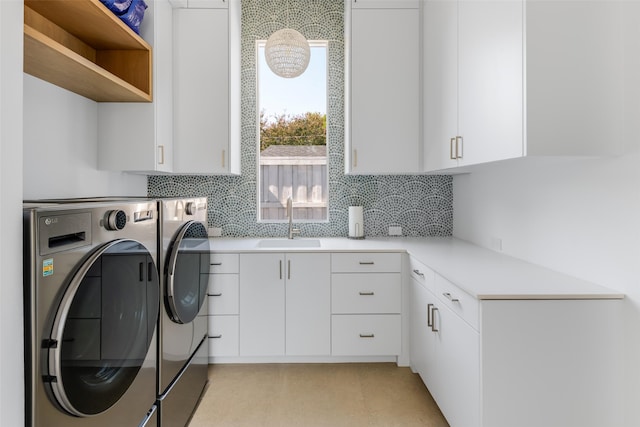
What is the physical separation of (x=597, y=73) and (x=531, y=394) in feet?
3.99

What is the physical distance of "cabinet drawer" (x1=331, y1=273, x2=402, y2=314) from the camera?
8.74ft

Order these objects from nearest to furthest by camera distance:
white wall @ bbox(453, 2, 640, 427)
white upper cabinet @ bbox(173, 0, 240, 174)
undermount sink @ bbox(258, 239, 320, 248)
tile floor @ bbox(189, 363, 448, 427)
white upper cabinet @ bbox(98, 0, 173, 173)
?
white wall @ bbox(453, 2, 640, 427)
tile floor @ bbox(189, 363, 448, 427)
white upper cabinet @ bbox(98, 0, 173, 173)
white upper cabinet @ bbox(173, 0, 240, 174)
undermount sink @ bbox(258, 239, 320, 248)

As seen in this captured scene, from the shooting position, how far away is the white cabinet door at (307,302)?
2648mm

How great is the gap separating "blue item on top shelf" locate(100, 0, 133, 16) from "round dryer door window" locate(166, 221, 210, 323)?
1.14m

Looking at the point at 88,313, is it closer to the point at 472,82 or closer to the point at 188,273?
the point at 188,273

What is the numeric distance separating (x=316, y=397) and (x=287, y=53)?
217 centimetres

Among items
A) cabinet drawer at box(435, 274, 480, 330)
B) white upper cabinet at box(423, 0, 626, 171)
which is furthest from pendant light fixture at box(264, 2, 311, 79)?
cabinet drawer at box(435, 274, 480, 330)

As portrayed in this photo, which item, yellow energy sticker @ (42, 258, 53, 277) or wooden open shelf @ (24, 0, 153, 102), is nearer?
yellow energy sticker @ (42, 258, 53, 277)

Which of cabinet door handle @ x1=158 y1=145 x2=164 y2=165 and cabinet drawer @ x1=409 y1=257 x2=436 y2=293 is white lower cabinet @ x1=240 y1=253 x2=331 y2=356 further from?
cabinet door handle @ x1=158 y1=145 x2=164 y2=165

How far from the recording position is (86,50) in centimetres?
229

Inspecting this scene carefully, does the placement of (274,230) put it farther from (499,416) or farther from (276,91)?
(499,416)

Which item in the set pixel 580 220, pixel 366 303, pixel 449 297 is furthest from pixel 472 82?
pixel 366 303

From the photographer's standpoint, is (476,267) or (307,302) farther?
(307,302)

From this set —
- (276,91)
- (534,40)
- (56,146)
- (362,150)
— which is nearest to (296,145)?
(276,91)
